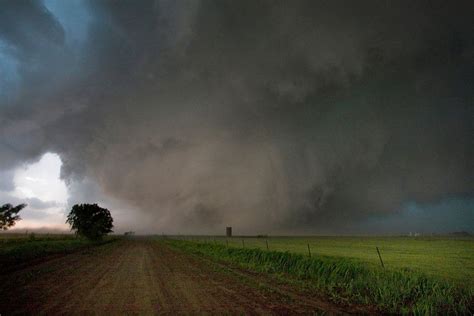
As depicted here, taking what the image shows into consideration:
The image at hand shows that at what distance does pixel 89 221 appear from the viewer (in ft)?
292

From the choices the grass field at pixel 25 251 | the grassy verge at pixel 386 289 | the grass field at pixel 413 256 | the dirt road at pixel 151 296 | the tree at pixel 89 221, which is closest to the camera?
the dirt road at pixel 151 296

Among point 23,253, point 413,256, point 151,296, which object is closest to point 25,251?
point 23,253

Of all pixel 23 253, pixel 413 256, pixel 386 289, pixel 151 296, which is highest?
pixel 23 253

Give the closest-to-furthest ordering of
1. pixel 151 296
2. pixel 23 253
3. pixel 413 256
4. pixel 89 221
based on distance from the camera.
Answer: pixel 151 296, pixel 23 253, pixel 413 256, pixel 89 221

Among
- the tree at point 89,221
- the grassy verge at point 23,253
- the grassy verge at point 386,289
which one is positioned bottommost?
the grassy verge at point 386,289

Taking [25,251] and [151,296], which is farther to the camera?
[25,251]

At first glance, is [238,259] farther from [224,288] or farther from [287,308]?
[287,308]

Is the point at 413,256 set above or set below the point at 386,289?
above

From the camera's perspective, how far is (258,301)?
39.8 feet

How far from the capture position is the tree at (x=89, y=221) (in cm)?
8662

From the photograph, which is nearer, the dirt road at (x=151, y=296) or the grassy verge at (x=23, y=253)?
the dirt road at (x=151, y=296)

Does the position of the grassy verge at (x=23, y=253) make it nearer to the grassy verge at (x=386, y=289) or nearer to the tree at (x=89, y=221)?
the grassy verge at (x=386, y=289)

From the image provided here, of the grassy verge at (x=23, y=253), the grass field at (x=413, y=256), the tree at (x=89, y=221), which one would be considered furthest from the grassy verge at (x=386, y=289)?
the tree at (x=89, y=221)

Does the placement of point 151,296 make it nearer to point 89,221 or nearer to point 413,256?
point 413,256
